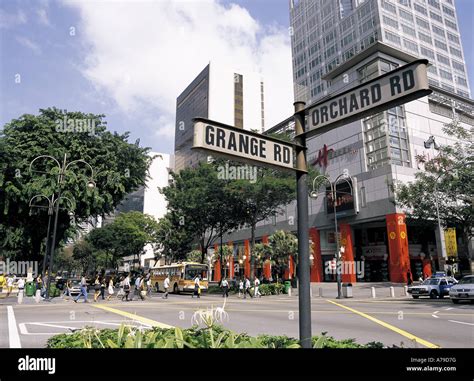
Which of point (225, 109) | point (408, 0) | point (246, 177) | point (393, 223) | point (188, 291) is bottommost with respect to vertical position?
point (188, 291)

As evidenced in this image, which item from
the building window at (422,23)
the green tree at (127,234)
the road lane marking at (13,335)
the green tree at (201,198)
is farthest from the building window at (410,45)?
the road lane marking at (13,335)

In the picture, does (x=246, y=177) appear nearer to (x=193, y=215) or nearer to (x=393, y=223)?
(x=193, y=215)

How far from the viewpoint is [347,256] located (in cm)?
4475

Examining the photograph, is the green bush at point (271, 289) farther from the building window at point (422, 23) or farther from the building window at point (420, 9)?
the building window at point (420, 9)

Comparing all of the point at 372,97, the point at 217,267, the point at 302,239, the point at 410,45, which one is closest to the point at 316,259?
the point at 217,267

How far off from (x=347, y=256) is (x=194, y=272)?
761 inches

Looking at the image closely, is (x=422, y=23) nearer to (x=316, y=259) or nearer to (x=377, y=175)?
(x=377, y=175)

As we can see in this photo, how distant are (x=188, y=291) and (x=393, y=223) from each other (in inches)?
877

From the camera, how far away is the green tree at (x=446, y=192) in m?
27.8

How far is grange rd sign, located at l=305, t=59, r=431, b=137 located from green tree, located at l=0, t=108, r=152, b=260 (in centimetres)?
2785

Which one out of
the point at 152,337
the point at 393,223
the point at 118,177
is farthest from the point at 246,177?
the point at 152,337

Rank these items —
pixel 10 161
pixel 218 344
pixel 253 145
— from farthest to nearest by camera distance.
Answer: pixel 10 161
pixel 218 344
pixel 253 145

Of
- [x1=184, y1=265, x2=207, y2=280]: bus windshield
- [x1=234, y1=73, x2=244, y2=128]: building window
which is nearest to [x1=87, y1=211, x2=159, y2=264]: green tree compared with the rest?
[x1=184, y1=265, x2=207, y2=280]: bus windshield

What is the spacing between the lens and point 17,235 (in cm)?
3238
